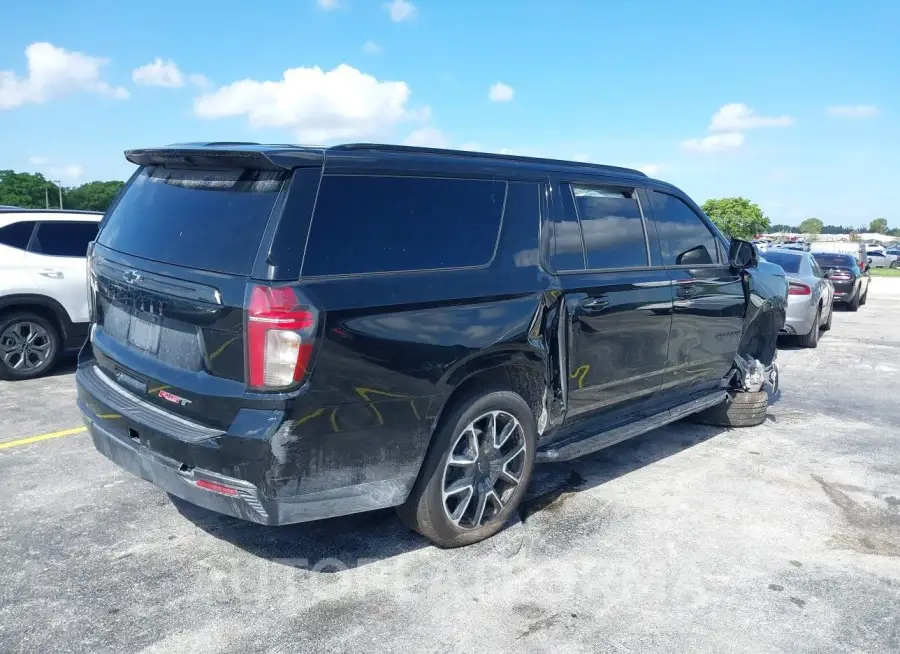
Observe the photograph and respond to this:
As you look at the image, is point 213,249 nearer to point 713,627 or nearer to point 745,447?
point 713,627

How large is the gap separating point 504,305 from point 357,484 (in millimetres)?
1177

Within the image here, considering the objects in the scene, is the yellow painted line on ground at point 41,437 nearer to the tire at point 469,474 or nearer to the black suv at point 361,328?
the black suv at point 361,328

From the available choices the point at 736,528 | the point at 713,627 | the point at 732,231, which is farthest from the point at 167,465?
the point at 732,231

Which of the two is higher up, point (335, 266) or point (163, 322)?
point (335, 266)

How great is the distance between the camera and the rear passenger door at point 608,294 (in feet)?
14.1

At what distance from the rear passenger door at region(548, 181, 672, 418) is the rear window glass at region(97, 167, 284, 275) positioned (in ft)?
5.65

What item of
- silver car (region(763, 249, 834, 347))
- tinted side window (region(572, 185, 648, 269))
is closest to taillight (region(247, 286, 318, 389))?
tinted side window (region(572, 185, 648, 269))

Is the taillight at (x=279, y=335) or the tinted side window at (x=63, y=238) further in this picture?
the tinted side window at (x=63, y=238)

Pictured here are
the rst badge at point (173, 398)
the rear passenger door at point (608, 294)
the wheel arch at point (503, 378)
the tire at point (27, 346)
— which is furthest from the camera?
the tire at point (27, 346)

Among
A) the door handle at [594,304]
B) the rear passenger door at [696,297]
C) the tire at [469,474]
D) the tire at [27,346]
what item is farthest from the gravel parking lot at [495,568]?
the tire at [27,346]

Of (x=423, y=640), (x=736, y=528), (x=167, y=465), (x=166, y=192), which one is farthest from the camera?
(x=736, y=528)

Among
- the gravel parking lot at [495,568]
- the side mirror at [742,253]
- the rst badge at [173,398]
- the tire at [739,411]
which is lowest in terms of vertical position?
the gravel parking lot at [495,568]

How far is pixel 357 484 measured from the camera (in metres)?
3.32

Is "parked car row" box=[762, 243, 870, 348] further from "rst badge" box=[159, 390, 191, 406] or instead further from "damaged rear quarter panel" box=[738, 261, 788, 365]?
"rst badge" box=[159, 390, 191, 406]
